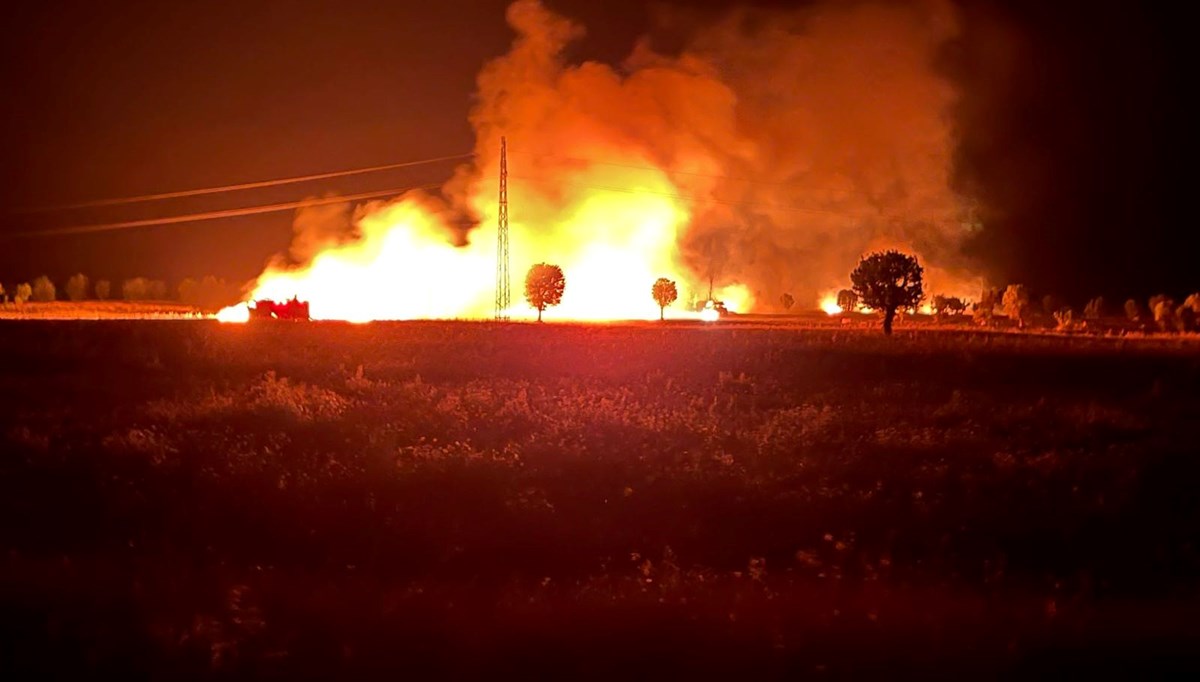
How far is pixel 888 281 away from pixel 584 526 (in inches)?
1918

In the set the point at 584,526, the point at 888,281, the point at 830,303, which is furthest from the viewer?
the point at 830,303

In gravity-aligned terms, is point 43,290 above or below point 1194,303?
above

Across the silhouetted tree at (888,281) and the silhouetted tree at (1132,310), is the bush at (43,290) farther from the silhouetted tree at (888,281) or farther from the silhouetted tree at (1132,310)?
the silhouetted tree at (1132,310)

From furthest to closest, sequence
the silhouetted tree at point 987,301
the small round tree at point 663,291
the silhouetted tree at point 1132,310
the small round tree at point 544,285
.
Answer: the silhouetted tree at point 1132,310, the silhouetted tree at point 987,301, the small round tree at point 663,291, the small round tree at point 544,285

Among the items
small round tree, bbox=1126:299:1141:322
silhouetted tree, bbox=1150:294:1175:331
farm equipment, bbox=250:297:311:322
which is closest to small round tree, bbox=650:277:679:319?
silhouetted tree, bbox=1150:294:1175:331

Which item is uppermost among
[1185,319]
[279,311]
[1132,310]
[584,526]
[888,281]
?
[1132,310]

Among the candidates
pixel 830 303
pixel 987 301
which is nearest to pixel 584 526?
pixel 830 303

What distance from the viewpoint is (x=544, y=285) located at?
73.2 meters

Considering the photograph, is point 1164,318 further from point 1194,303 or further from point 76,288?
point 76,288

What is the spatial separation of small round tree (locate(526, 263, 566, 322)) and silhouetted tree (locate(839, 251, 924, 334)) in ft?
88.2

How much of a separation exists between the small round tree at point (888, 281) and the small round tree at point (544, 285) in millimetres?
26841

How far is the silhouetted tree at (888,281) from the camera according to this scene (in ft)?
185

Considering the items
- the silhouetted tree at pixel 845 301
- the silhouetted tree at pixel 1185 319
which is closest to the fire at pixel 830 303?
the silhouetted tree at pixel 845 301

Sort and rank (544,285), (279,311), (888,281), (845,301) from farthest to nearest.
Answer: (845,301) → (544,285) → (888,281) → (279,311)
